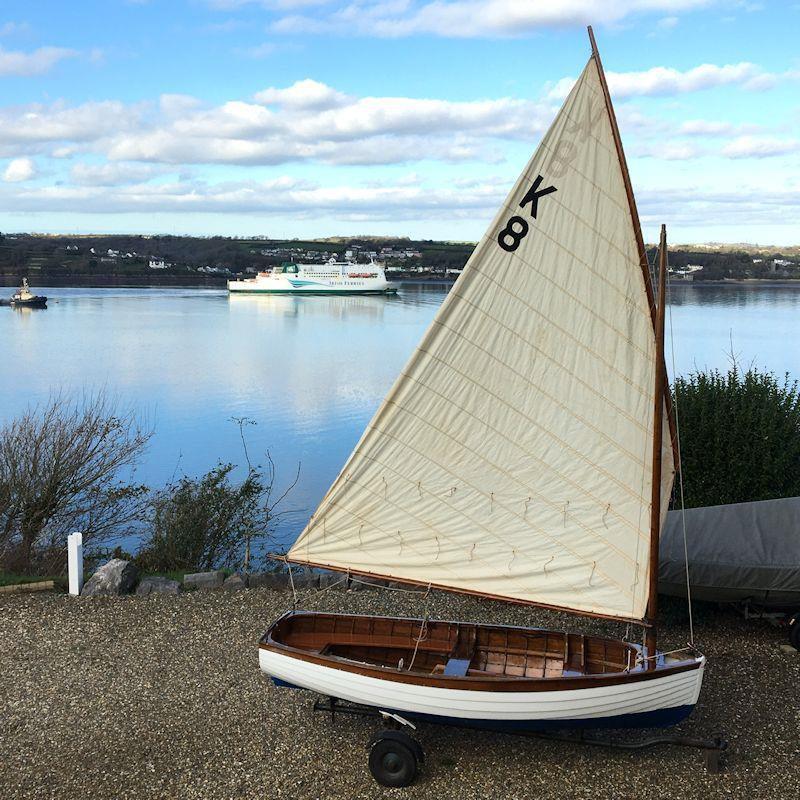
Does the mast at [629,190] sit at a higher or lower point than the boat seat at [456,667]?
higher

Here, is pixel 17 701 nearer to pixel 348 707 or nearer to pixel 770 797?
pixel 348 707

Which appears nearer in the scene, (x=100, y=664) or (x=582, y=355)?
(x=582, y=355)

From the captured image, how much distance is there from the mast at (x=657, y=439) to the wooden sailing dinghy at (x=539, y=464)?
16 mm

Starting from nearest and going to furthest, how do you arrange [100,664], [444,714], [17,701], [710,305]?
[444,714] → [17,701] → [100,664] → [710,305]

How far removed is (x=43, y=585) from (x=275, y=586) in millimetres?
2670

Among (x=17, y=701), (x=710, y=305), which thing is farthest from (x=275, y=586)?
(x=710, y=305)

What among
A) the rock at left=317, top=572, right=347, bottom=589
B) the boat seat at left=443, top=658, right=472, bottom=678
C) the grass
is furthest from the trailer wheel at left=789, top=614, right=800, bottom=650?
the grass

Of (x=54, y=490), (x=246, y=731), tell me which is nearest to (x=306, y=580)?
(x=246, y=731)

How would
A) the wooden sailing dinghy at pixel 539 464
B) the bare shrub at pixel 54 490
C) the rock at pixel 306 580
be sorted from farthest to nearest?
1. the bare shrub at pixel 54 490
2. the rock at pixel 306 580
3. the wooden sailing dinghy at pixel 539 464

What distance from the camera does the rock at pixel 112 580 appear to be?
9656 mm

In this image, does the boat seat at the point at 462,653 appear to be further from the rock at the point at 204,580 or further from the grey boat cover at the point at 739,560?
the rock at the point at 204,580

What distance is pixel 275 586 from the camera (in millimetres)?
10039

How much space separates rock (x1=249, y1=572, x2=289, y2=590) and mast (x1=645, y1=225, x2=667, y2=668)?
5.12 m

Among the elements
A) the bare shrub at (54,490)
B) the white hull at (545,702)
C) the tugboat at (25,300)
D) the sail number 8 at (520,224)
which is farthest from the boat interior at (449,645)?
the tugboat at (25,300)
